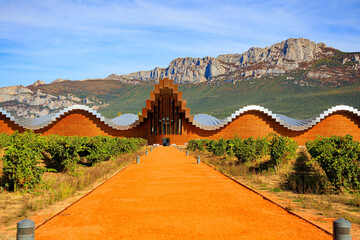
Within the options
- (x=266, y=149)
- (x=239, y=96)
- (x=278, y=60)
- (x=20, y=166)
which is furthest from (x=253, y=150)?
(x=278, y=60)

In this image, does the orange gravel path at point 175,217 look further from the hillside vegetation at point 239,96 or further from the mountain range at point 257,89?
the mountain range at point 257,89

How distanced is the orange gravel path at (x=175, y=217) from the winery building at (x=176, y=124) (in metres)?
40.5

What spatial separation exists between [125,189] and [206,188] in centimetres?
320

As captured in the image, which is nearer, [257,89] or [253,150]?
[253,150]

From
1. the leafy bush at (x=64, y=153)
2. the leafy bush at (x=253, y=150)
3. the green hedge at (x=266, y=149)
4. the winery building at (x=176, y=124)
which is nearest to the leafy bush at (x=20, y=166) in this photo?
the leafy bush at (x=64, y=153)

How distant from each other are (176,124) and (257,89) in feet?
300

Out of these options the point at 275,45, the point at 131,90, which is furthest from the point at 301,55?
the point at 131,90

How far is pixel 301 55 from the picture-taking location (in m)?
170

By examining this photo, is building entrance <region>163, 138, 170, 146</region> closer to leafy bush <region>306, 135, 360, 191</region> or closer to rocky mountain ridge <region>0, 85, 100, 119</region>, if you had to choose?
leafy bush <region>306, 135, 360, 191</region>

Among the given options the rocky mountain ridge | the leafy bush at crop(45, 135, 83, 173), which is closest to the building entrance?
the leafy bush at crop(45, 135, 83, 173)

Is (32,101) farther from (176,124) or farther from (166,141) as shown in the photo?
(176,124)

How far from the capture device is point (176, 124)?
2205 inches

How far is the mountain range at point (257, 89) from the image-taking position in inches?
4591

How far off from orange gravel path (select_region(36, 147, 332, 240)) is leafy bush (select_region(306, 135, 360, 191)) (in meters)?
3.16
